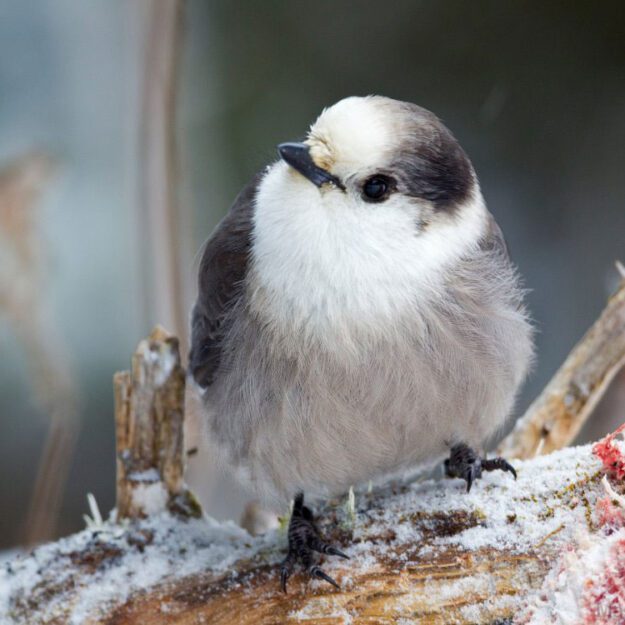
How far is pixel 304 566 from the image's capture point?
184cm

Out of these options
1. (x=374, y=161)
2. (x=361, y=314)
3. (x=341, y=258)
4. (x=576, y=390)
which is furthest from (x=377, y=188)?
(x=576, y=390)

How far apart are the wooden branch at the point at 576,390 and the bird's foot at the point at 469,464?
31 cm

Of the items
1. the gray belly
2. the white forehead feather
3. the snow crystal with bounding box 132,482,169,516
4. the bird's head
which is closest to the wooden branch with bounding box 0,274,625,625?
the snow crystal with bounding box 132,482,169,516

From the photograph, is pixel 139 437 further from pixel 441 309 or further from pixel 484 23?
pixel 484 23

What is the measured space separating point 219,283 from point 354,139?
1.87 feet

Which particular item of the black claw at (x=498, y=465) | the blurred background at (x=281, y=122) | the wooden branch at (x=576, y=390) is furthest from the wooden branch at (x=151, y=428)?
the blurred background at (x=281, y=122)

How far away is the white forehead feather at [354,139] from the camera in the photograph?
168 centimetres

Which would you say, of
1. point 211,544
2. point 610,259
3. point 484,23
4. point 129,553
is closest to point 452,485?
point 211,544

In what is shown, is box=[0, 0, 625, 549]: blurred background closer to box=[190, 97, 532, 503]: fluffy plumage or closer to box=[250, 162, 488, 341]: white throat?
box=[190, 97, 532, 503]: fluffy plumage

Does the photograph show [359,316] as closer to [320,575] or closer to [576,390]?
[320,575]

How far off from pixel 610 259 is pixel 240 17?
7.93ft

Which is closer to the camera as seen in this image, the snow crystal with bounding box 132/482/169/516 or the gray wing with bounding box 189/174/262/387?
the gray wing with bounding box 189/174/262/387

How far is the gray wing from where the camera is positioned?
2008mm

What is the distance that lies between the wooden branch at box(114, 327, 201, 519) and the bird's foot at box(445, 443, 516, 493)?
69cm
